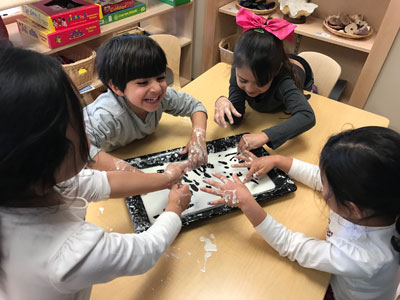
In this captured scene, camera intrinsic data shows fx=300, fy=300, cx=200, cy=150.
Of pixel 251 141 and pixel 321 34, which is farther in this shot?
pixel 321 34

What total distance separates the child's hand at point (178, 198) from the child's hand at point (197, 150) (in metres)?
0.13

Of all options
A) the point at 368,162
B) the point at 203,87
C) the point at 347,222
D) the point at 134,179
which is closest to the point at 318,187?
the point at 347,222

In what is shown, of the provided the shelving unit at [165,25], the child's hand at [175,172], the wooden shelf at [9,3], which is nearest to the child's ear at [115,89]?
the child's hand at [175,172]

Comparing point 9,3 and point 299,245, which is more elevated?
point 9,3

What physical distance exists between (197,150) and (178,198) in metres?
0.24

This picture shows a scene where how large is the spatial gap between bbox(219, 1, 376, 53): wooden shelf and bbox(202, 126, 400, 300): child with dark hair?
157cm

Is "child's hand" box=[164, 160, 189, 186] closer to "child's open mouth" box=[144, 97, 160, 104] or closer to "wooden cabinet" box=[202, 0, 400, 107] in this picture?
"child's open mouth" box=[144, 97, 160, 104]

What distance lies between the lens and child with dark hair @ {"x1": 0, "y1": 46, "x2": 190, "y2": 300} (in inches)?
16.9

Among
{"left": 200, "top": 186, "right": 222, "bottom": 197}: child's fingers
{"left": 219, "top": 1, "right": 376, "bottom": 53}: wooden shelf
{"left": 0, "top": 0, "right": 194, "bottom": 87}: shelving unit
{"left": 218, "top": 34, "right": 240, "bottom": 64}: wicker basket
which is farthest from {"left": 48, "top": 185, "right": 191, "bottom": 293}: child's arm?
{"left": 218, "top": 34, "right": 240, "bottom": 64}: wicker basket

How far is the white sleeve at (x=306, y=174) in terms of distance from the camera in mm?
962

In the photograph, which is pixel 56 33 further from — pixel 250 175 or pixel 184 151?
pixel 250 175

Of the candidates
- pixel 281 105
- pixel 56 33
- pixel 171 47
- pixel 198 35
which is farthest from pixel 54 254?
pixel 198 35

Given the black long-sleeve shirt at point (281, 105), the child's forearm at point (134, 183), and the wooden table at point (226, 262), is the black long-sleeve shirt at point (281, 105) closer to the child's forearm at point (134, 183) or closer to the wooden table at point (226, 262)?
the wooden table at point (226, 262)

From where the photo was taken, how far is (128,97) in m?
1.02
